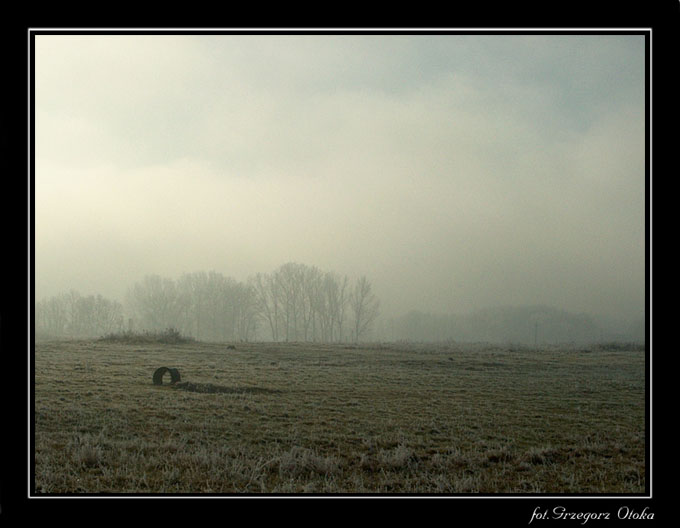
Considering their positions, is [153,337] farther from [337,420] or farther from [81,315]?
[337,420]

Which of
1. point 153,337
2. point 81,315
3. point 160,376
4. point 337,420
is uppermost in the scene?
point 81,315

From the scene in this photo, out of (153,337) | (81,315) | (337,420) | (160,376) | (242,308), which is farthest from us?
(242,308)

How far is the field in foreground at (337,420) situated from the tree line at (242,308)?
0.48m

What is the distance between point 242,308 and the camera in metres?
10.3

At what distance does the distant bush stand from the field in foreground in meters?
0.29

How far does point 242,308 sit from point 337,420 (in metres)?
4.87

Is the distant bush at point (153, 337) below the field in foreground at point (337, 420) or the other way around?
the other way around

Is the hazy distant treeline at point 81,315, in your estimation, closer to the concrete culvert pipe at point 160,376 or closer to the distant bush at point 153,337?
the distant bush at point 153,337

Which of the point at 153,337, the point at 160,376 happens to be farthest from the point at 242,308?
the point at 160,376

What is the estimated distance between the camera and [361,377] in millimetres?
8664

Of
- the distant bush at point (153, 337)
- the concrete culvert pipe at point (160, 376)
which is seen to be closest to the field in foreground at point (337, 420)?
the concrete culvert pipe at point (160, 376)

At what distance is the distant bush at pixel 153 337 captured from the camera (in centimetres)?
955

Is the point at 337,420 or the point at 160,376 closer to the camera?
the point at 337,420
